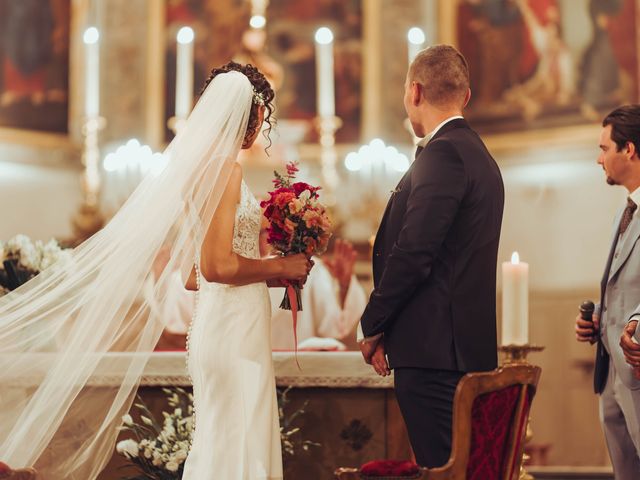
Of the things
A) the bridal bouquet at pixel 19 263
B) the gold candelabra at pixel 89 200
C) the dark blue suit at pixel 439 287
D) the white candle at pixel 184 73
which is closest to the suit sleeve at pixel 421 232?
the dark blue suit at pixel 439 287

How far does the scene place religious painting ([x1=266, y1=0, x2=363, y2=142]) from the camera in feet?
33.2

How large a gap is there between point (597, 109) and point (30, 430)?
6738mm

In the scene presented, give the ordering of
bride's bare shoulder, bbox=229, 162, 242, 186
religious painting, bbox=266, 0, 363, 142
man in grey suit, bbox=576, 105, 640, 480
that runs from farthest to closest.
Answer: religious painting, bbox=266, 0, 363, 142
man in grey suit, bbox=576, 105, 640, 480
bride's bare shoulder, bbox=229, 162, 242, 186

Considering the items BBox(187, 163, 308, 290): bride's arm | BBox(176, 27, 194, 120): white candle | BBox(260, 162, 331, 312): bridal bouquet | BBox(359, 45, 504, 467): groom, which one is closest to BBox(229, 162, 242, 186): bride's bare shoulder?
BBox(187, 163, 308, 290): bride's arm

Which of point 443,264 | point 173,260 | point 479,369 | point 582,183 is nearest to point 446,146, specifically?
point 443,264

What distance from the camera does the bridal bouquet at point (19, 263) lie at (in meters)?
4.67

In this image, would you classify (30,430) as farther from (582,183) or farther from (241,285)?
(582,183)

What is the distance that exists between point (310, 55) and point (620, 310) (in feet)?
22.1

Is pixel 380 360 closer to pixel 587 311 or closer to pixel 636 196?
pixel 587 311

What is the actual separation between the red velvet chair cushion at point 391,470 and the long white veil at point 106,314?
3.42 ft

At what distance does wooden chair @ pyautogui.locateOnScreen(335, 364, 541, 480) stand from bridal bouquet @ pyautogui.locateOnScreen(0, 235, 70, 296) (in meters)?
2.06

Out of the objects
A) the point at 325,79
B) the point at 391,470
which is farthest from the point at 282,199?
the point at 325,79

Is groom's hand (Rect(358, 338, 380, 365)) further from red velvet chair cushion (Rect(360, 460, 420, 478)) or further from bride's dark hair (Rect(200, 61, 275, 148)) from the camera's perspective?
bride's dark hair (Rect(200, 61, 275, 148))

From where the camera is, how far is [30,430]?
3713 mm
